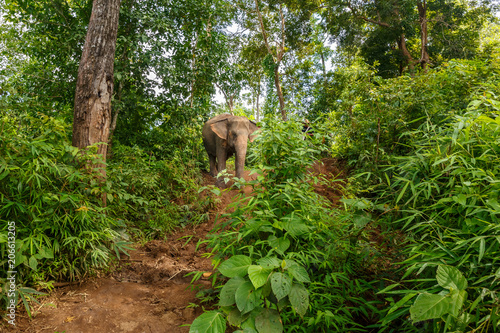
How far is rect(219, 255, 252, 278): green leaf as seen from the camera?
4.83 ft

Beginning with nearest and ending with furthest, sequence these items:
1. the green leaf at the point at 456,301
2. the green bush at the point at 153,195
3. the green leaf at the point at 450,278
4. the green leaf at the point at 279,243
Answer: the green leaf at the point at 456,301, the green leaf at the point at 450,278, the green leaf at the point at 279,243, the green bush at the point at 153,195

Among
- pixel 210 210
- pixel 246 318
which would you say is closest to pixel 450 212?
pixel 246 318

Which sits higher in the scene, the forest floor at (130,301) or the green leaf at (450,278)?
the green leaf at (450,278)

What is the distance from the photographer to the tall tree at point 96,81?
3.18 metres

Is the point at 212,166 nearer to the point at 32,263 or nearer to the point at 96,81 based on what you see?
the point at 96,81

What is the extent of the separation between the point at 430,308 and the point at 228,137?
15.9 ft

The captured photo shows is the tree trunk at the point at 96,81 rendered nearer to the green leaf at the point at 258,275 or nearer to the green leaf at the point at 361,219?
the green leaf at the point at 258,275

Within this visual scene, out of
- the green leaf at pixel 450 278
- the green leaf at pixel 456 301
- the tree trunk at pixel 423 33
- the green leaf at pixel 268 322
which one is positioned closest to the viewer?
the green leaf at pixel 456 301

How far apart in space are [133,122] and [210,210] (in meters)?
2.68

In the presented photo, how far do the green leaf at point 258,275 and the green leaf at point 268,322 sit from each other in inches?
6.0

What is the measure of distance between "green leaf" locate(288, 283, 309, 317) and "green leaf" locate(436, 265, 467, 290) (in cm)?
60

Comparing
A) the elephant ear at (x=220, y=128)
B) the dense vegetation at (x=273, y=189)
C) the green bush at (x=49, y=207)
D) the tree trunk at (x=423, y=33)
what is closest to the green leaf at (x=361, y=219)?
the dense vegetation at (x=273, y=189)

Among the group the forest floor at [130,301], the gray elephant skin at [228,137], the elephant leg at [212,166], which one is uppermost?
the gray elephant skin at [228,137]

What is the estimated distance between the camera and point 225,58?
649 cm
